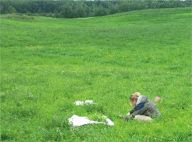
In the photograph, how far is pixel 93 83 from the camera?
947 inches

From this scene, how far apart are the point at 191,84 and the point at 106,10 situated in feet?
328

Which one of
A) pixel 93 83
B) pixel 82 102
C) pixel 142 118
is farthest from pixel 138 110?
pixel 93 83

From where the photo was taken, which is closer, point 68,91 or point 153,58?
point 68,91

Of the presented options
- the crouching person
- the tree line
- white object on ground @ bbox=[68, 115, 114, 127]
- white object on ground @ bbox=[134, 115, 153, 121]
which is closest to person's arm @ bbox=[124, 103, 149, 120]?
the crouching person

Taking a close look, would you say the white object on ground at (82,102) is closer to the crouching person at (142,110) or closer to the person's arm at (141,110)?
the crouching person at (142,110)

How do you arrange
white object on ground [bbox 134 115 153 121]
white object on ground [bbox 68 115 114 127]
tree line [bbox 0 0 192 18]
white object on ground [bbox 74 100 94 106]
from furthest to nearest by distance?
tree line [bbox 0 0 192 18] < white object on ground [bbox 74 100 94 106] < white object on ground [bbox 134 115 153 121] < white object on ground [bbox 68 115 114 127]

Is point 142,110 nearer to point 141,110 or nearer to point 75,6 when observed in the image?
point 141,110

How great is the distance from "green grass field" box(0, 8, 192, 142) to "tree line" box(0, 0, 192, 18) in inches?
2896

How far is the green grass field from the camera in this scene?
15289mm

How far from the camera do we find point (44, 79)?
25.3 m

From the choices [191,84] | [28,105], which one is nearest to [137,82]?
[191,84]

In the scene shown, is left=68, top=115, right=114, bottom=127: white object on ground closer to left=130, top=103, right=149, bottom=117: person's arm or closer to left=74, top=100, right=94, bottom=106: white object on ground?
left=130, top=103, right=149, bottom=117: person's arm

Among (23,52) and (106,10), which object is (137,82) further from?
(106,10)

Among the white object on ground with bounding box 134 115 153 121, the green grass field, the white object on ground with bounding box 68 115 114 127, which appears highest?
the white object on ground with bounding box 68 115 114 127
